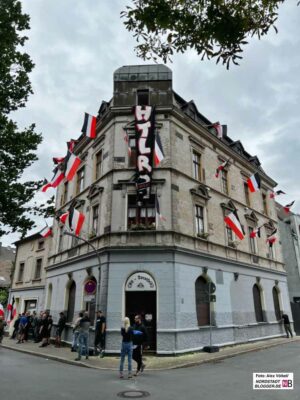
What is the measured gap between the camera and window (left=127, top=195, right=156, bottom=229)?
52.9 ft

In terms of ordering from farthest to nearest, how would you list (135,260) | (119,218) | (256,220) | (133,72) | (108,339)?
(256,220) < (133,72) < (119,218) < (135,260) < (108,339)

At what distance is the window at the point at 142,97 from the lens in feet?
63.4

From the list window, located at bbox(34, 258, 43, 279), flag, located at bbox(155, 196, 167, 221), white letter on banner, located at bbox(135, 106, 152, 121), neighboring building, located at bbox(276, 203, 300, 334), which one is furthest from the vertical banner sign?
neighboring building, located at bbox(276, 203, 300, 334)

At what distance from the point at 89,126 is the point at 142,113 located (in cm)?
316

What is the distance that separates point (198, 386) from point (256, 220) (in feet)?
59.0

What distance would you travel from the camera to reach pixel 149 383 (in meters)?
8.65

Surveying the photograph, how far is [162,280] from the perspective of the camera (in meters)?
15.0

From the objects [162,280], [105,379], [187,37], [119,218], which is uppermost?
[119,218]

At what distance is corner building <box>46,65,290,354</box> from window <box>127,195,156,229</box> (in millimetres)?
55

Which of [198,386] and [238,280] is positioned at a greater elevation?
[238,280]

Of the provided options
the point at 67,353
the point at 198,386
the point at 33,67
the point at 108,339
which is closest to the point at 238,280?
the point at 108,339

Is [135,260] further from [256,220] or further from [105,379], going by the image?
[256,220]

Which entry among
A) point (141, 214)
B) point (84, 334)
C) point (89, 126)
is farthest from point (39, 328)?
point (89, 126)

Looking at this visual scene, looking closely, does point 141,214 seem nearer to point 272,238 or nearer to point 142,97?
point 142,97
